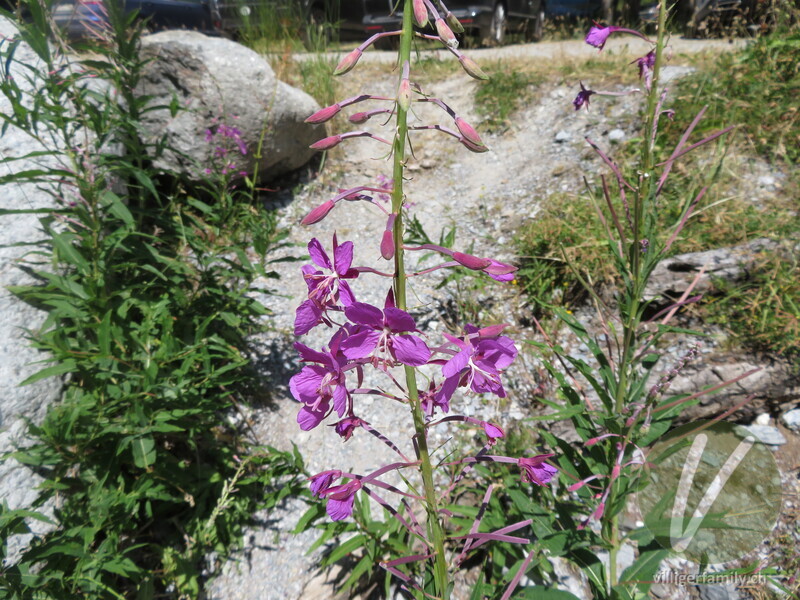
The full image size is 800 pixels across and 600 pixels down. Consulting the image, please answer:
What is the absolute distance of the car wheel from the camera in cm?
1009

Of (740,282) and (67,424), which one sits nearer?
(67,424)

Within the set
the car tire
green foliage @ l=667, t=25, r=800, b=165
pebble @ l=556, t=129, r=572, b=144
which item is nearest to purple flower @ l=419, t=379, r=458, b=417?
green foliage @ l=667, t=25, r=800, b=165

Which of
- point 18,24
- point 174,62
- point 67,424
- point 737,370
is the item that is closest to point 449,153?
point 174,62

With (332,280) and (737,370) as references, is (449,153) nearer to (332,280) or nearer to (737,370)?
(737,370)

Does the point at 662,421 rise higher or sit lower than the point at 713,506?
higher

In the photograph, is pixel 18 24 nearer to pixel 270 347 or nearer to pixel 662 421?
pixel 270 347

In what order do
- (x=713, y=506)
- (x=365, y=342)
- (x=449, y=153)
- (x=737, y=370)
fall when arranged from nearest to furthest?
(x=365, y=342) < (x=713, y=506) < (x=737, y=370) < (x=449, y=153)

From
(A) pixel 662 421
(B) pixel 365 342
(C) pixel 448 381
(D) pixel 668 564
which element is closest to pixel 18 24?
(B) pixel 365 342

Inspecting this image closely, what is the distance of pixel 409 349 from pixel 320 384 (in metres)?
0.22

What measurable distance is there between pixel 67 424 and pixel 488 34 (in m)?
8.90

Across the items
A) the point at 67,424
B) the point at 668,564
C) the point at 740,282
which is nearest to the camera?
the point at 67,424

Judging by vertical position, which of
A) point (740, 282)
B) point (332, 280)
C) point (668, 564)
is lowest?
point (668, 564)

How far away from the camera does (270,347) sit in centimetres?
325

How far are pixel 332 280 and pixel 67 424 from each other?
1550mm
